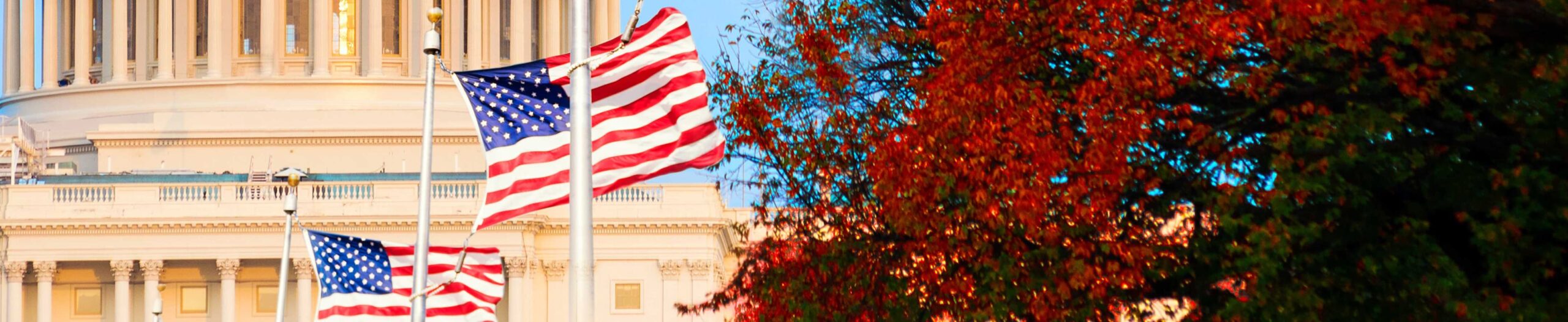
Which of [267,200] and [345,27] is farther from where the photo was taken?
[345,27]

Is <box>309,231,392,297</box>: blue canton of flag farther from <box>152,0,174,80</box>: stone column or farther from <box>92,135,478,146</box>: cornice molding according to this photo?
<box>152,0,174,80</box>: stone column

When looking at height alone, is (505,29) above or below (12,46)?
above

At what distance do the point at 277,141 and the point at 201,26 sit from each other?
1240cm

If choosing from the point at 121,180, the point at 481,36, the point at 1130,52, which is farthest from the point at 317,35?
the point at 1130,52

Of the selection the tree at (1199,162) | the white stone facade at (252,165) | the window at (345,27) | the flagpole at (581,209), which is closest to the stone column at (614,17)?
the white stone facade at (252,165)

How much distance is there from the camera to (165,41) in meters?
101

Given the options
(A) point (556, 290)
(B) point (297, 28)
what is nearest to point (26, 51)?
(B) point (297, 28)

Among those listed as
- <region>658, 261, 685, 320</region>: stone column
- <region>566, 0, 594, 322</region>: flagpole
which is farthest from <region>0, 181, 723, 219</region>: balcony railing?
<region>566, 0, 594, 322</region>: flagpole

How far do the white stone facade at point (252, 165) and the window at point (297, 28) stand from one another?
77mm

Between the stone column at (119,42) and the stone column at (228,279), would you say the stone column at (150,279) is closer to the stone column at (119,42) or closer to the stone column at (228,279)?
the stone column at (228,279)

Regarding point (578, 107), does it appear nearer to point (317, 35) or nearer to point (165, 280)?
point (165, 280)

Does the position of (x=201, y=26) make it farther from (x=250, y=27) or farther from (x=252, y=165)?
(x=252, y=165)

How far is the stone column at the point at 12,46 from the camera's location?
105438 mm

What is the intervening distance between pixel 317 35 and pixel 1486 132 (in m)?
77.4
